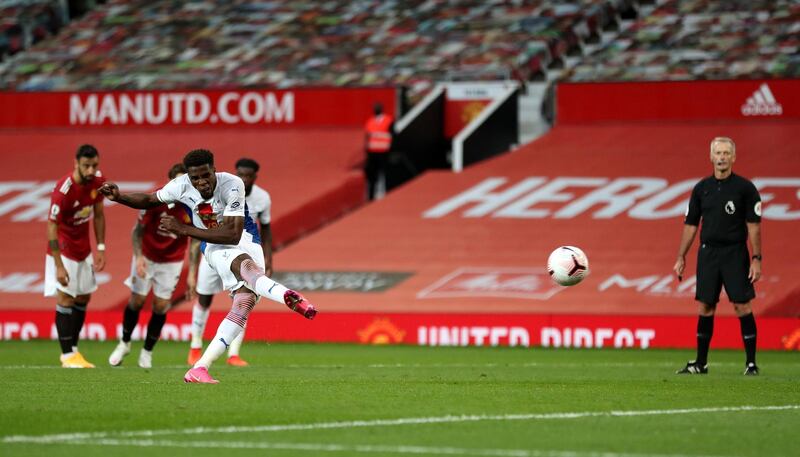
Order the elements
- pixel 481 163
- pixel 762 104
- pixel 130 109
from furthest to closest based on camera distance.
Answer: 1. pixel 130 109
2. pixel 481 163
3. pixel 762 104

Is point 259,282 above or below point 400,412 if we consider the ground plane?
above

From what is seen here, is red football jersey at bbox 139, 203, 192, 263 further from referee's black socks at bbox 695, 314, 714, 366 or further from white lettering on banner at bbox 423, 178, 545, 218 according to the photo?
white lettering on banner at bbox 423, 178, 545, 218

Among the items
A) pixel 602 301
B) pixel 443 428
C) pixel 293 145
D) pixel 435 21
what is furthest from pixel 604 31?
pixel 443 428

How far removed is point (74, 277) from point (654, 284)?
10329 millimetres

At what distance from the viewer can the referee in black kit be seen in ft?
44.8

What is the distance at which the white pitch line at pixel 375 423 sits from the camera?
7.88 metres

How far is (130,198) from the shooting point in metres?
11.4

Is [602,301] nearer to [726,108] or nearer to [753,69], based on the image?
[726,108]

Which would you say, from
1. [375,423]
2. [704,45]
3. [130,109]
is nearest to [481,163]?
[704,45]

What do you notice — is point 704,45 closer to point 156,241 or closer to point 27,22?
point 156,241

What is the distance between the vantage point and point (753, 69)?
27.9 meters

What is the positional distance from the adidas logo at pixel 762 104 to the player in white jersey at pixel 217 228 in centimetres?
1670

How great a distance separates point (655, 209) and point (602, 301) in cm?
313

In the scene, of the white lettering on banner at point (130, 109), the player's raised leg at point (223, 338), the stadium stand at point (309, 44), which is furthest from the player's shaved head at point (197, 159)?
the white lettering on banner at point (130, 109)
